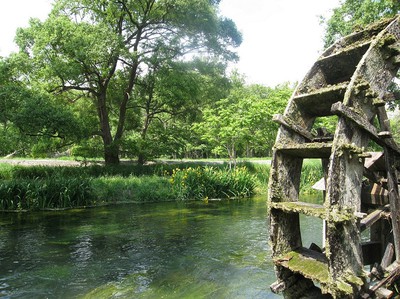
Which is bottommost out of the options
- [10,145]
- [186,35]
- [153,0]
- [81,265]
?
[81,265]

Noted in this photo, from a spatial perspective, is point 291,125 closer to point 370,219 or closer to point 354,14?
point 370,219

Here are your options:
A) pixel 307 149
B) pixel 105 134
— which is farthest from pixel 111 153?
pixel 307 149

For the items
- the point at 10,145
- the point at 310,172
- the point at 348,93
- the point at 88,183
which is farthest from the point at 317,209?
the point at 310,172

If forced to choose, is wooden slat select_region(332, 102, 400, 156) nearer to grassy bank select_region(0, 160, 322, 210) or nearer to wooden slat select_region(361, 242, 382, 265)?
wooden slat select_region(361, 242, 382, 265)

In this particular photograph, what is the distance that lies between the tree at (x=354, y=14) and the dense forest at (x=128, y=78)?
0.05 metres

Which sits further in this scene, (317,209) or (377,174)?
(377,174)

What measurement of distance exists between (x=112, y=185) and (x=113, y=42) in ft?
21.0

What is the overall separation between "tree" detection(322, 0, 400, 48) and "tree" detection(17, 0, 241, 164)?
496 centimetres

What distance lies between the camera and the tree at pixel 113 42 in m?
16.6

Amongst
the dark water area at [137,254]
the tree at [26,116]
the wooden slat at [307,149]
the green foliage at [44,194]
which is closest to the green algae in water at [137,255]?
the dark water area at [137,254]

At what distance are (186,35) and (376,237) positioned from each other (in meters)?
16.3

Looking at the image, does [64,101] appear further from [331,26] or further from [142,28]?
[331,26]

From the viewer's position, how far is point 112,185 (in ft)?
53.3

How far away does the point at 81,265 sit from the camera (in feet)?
25.5
